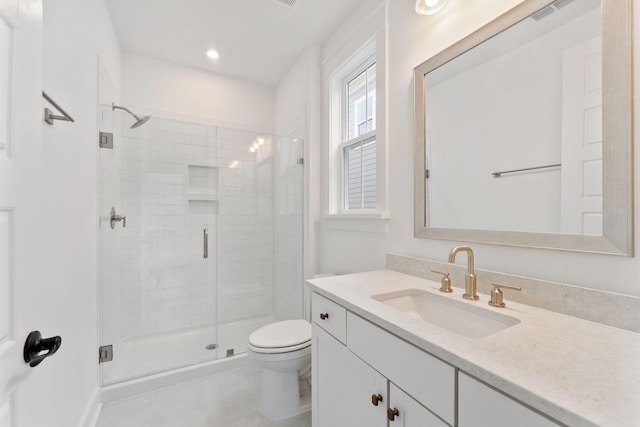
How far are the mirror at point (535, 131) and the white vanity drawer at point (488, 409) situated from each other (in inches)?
24.0

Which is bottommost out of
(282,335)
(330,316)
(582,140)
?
(282,335)

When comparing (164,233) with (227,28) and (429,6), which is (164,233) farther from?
(429,6)

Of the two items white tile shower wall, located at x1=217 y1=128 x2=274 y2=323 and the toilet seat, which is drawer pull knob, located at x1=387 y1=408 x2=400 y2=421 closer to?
the toilet seat

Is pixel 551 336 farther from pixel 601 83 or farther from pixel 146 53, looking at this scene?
pixel 146 53

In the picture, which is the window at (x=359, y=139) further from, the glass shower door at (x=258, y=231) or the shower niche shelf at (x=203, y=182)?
the shower niche shelf at (x=203, y=182)

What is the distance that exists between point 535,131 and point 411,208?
0.64 m

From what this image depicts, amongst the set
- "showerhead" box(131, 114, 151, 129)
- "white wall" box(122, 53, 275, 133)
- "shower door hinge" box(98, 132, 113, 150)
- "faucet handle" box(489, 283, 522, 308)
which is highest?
"white wall" box(122, 53, 275, 133)

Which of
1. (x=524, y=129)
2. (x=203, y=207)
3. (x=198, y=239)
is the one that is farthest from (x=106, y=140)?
(x=524, y=129)

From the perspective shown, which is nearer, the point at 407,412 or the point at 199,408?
the point at 407,412

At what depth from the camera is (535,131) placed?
983 millimetres

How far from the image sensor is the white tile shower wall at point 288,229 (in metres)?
2.55

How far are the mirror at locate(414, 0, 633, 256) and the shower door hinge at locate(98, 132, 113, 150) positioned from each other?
80.9 inches

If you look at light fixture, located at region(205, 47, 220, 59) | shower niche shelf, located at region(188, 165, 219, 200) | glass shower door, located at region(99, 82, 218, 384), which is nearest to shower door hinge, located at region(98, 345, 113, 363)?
glass shower door, located at region(99, 82, 218, 384)

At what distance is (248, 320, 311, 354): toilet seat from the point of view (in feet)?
5.15
